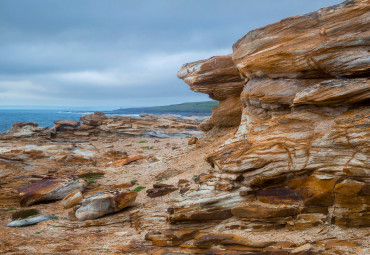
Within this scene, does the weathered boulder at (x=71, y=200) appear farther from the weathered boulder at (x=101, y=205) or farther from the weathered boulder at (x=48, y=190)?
the weathered boulder at (x=101, y=205)

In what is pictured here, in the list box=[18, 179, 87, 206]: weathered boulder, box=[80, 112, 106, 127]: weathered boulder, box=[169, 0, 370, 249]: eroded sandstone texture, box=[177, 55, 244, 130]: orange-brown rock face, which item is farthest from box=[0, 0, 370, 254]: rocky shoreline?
box=[80, 112, 106, 127]: weathered boulder

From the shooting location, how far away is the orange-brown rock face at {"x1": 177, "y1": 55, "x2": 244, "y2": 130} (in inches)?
1063

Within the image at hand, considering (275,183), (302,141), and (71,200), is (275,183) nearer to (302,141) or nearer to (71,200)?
(302,141)

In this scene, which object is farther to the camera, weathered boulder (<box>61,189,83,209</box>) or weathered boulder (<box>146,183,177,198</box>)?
weathered boulder (<box>61,189,83,209</box>)

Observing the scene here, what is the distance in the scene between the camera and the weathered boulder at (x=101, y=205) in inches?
753

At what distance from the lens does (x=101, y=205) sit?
19.2m

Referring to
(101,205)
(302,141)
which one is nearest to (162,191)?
(101,205)

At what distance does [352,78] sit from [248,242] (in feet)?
28.7

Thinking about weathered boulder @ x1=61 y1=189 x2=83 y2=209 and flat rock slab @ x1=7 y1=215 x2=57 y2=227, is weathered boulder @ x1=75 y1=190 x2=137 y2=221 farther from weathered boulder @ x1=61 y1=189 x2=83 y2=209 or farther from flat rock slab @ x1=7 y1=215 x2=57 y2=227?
weathered boulder @ x1=61 y1=189 x2=83 y2=209

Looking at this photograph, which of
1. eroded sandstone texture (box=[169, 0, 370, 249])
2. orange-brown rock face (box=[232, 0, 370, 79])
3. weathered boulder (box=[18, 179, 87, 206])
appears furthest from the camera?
weathered boulder (box=[18, 179, 87, 206])

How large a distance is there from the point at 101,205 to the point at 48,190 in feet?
25.5

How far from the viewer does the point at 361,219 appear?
40.5ft

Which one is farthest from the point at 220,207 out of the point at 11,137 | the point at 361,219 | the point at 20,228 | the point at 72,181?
the point at 11,137

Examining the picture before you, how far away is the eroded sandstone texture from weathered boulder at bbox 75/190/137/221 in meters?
4.91
